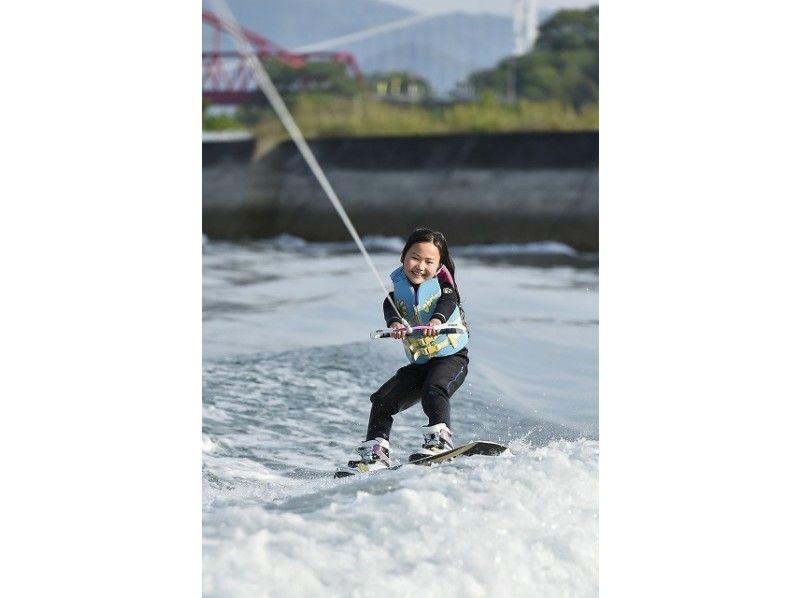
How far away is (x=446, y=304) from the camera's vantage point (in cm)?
393

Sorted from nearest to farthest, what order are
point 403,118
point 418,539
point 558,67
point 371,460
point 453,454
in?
1. point 418,539
2. point 453,454
3. point 371,460
4. point 558,67
5. point 403,118

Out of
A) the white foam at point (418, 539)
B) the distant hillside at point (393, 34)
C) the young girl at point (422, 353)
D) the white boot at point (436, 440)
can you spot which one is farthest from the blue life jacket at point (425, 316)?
the distant hillside at point (393, 34)

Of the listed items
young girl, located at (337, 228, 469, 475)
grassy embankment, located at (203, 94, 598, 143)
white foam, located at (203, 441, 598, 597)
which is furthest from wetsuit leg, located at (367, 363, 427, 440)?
grassy embankment, located at (203, 94, 598, 143)

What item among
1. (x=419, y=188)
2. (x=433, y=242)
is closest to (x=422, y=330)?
(x=433, y=242)

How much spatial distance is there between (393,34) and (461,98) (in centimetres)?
35

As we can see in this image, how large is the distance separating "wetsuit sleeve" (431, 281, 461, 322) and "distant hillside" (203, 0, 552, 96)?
0.96 meters

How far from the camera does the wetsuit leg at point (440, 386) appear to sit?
3.88 metres

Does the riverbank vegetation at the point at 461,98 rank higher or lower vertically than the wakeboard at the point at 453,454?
higher

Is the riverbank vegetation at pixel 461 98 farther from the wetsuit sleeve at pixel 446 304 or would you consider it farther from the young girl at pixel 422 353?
the wetsuit sleeve at pixel 446 304

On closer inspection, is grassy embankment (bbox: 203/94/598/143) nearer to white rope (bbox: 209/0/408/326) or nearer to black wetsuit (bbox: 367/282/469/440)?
white rope (bbox: 209/0/408/326)

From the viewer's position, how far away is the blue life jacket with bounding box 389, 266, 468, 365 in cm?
394

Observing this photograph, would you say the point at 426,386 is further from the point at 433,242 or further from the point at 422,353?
the point at 433,242

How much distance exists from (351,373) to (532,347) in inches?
24.1
